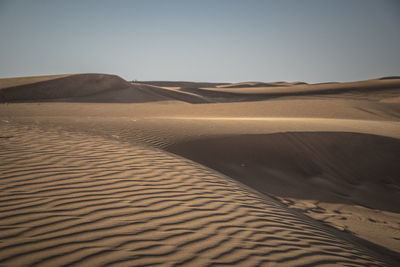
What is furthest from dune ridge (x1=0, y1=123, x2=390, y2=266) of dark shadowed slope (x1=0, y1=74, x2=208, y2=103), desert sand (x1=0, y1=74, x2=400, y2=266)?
dark shadowed slope (x1=0, y1=74, x2=208, y2=103)

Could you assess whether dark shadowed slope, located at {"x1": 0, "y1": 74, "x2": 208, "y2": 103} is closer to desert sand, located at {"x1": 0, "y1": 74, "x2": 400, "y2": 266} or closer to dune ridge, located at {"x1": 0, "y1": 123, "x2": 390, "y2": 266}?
desert sand, located at {"x1": 0, "y1": 74, "x2": 400, "y2": 266}

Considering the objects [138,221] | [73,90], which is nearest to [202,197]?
[138,221]

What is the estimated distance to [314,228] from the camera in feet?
10.4

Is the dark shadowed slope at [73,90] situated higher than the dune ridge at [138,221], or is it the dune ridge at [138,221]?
the dark shadowed slope at [73,90]

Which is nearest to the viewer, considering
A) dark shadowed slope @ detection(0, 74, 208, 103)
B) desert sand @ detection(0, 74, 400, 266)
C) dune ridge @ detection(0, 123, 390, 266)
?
dune ridge @ detection(0, 123, 390, 266)

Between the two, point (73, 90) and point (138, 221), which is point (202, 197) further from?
point (73, 90)

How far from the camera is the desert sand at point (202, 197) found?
2098 millimetres

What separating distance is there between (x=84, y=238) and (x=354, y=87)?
46463 mm

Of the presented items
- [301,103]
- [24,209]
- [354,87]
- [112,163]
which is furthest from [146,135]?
[354,87]

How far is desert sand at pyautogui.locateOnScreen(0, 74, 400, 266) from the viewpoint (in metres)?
2.10

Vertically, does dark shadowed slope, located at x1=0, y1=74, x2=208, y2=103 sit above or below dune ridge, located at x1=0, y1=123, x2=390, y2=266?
above

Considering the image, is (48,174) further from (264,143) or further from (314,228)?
(264,143)

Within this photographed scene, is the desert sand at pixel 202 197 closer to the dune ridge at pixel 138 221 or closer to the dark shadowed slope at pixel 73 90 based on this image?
the dune ridge at pixel 138 221

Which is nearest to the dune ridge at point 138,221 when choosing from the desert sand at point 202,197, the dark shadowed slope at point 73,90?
the desert sand at point 202,197
